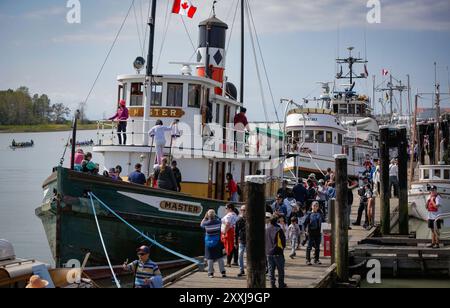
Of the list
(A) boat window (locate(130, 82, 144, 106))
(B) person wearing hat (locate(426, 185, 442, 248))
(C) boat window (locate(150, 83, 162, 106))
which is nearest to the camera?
(B) person wearing hat (locate(426, 185, 442, 248))

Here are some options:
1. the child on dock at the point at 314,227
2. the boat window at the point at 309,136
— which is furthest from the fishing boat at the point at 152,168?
the boat window at the point at 309,136

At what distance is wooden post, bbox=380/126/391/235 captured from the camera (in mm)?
18562

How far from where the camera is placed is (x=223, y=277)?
11.9m

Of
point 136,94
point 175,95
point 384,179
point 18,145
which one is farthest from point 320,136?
point 18,145

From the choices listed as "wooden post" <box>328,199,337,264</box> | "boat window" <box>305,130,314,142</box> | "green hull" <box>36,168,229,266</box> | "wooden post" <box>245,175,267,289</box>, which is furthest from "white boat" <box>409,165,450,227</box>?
"wooden post" <box>245,175,267,289</box>

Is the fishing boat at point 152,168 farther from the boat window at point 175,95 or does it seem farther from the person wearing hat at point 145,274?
the person wearing hat at point 145,274

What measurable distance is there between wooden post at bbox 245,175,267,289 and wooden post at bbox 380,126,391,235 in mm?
10034

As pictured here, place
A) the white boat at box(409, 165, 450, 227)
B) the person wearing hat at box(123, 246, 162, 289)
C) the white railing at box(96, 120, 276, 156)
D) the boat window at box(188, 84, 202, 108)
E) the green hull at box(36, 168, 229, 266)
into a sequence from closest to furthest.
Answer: the person wearing hat at box(123, 246, 162, 289) < the green hull at box(36, 168, 229, 266) < the white railing at box(96, 120, 276, 156) < the boat window at box(188, 84, 202, 108) < the white boat at box(409, 165, 450, 227)

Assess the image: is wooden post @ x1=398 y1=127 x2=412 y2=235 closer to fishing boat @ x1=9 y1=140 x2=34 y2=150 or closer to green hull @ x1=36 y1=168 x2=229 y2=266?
green hull @ x1=36 y1=168 x2=229 y2=266

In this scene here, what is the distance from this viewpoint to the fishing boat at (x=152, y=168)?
13414mm

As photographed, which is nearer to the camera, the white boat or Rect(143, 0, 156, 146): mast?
Rect(143, 0, 156, 146): mast

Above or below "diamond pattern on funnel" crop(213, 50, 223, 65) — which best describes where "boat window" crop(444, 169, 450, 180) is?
below
